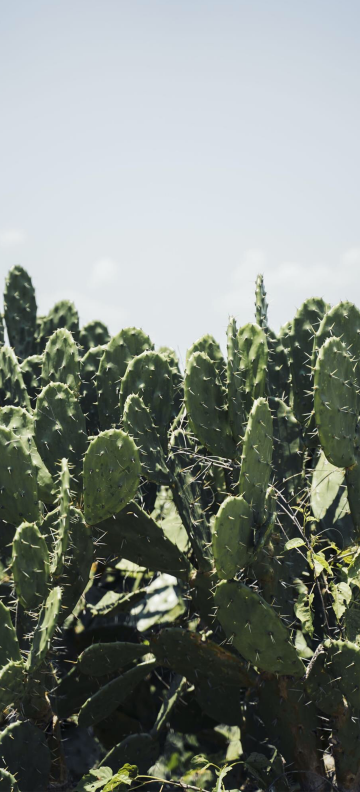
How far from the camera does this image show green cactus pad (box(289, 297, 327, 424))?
346 centimetres

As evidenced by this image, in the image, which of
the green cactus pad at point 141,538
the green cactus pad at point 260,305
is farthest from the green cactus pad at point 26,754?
the green cactus pad at point 260,305

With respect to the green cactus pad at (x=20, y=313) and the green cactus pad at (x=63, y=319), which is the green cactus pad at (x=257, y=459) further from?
the green cactus pad at (x=20, y=313)

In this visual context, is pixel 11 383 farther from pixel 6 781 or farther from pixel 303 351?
pixel 6 781

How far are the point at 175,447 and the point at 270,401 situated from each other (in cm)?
46

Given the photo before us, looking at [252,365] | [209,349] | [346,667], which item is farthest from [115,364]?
[346,667]

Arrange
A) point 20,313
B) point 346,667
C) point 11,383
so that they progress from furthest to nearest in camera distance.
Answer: point 20,313
point 11,383
point 346,667

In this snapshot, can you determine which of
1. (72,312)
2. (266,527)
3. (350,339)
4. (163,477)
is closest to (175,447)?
(163,477)

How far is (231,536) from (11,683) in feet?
2.77

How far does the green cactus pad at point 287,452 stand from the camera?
323cm

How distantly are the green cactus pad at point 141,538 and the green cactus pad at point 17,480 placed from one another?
1.06ft

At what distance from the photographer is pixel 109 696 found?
3016mm

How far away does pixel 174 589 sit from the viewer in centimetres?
371

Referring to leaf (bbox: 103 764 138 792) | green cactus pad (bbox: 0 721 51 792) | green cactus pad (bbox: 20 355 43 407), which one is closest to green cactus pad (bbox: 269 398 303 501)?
leaf (bbox: 103 764 138 792)

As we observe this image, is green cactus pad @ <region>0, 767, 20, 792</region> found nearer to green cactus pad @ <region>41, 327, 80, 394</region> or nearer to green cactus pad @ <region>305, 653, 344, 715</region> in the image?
green cactus pad @ <region>305, 653, 344, 715</region>
